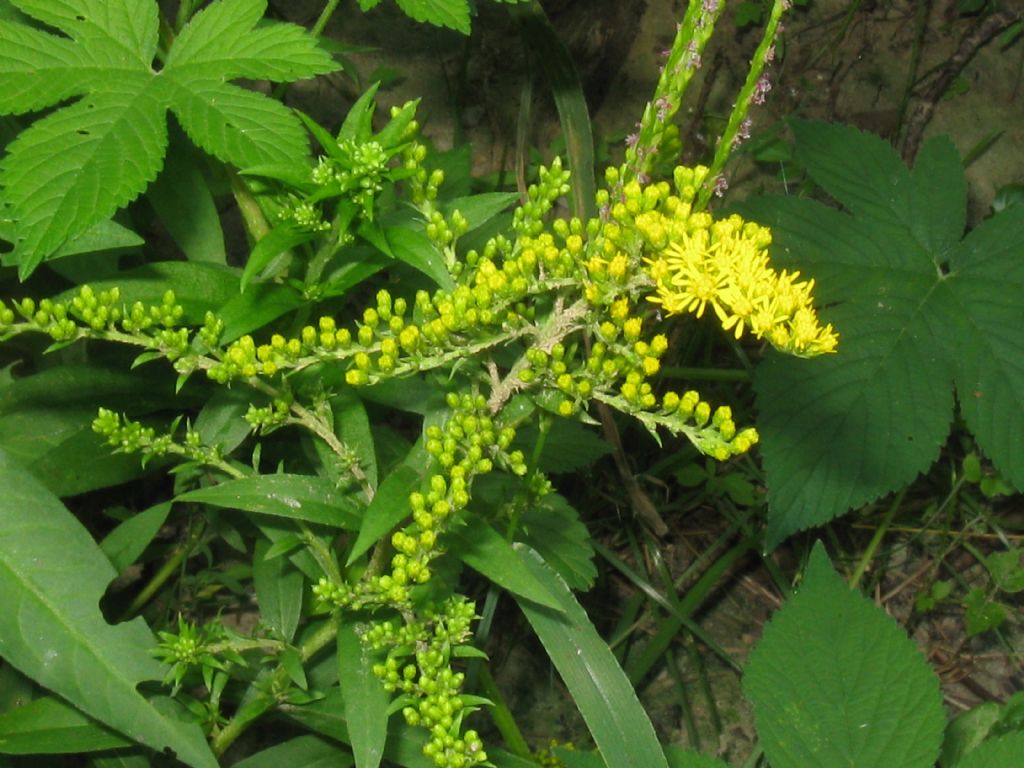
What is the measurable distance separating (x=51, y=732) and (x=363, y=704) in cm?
73

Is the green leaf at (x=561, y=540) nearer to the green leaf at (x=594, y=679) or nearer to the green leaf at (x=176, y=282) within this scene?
the green leaf at (x=594, y=679)

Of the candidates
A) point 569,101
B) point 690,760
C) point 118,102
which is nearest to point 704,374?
point 569,101

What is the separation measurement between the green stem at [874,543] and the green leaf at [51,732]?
7.48 feet

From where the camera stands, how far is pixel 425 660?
5.89ft

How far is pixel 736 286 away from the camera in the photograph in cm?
152

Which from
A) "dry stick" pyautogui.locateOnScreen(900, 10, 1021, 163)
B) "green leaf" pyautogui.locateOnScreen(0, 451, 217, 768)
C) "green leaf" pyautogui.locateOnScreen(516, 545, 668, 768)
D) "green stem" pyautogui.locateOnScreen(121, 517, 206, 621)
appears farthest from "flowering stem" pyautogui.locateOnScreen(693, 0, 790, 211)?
"dry stick" pyautogui.locateOnScreen(900, 10, 1021, 163)

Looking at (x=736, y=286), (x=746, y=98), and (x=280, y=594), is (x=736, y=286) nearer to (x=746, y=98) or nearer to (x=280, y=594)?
(x=746, y=98)

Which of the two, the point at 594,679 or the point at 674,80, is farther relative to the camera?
the point at 594,679

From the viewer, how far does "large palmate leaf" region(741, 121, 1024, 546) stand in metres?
2.73

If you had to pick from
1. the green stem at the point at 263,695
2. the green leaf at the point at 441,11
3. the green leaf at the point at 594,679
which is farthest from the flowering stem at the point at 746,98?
the green stem at the point at 263,695

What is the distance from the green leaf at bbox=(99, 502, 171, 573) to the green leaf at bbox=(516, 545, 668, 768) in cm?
93

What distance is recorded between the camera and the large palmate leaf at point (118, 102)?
5.77 ft

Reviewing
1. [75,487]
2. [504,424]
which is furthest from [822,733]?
[75,487]

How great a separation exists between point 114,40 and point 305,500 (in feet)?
3.05
